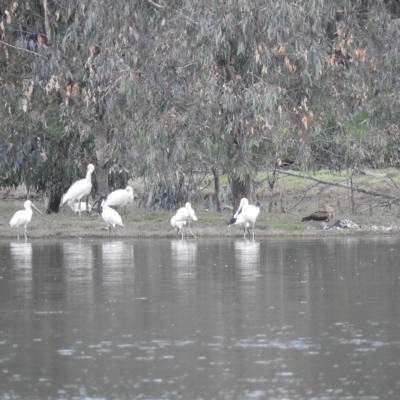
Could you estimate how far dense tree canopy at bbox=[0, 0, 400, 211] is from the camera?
663 inches

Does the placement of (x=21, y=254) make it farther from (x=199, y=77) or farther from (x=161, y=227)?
(x=161, y=227)

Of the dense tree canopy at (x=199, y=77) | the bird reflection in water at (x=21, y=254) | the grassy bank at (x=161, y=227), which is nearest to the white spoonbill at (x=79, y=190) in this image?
the grassy bank at (x=161, y=227)

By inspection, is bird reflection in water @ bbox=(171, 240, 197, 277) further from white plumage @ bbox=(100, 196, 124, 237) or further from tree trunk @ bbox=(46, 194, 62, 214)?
tree trunk @ bbox=(46, 194, 62, 214)

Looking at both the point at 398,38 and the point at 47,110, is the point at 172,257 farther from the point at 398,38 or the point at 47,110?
the point at 47,110

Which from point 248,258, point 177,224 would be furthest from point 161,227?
point 248,258

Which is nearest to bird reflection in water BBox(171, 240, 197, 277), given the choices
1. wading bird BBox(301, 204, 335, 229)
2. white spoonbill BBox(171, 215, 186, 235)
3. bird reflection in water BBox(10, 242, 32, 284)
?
white spoonbill BBox(171, 215, 186, 235)

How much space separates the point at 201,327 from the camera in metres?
8.86

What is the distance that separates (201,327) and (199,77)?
9253 mm

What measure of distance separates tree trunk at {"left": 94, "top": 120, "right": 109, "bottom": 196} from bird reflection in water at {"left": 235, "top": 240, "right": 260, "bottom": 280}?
20.3ft

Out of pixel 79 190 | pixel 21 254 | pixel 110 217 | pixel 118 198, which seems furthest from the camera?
pixel 79 190

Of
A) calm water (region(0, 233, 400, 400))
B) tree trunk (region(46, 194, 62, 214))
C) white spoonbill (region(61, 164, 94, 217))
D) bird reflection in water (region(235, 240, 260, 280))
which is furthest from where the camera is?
tree trunk (region(46, 194, 62, 214))

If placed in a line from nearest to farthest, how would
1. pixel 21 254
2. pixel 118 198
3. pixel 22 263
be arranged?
pixel 22 263 < pixel 21 254 < pixel 118 198

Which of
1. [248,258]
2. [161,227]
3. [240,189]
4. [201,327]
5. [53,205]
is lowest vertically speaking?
[201,327]

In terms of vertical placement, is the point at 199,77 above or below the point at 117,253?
above
